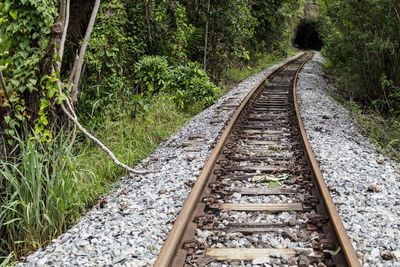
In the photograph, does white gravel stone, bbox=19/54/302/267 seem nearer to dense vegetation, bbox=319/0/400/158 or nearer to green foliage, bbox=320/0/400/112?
dense vegetation, bbox=319/0/400/158

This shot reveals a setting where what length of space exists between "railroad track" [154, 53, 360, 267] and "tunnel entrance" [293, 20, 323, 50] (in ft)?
153

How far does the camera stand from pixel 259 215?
4211 mm

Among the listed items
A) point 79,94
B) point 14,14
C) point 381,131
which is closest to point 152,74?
point 79,94

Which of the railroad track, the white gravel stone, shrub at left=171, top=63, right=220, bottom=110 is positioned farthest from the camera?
shrub at left=171, top=63, right=220, bottom=110

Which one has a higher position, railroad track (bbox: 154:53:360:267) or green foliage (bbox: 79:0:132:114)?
green foliage (bbox: 79:0:132:114)

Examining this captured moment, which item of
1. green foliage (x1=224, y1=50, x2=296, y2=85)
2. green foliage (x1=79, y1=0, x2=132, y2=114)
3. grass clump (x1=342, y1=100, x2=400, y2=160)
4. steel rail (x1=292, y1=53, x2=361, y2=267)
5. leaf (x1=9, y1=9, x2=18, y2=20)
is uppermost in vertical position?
leaf (x1=9, y1=9, x2=18, y2=20)

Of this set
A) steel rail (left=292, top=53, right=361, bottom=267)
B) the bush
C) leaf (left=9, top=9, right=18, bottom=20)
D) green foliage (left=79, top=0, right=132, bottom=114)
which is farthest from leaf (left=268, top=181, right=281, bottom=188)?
the bush

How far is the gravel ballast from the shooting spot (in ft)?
11.6

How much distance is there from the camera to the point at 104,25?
884 cm

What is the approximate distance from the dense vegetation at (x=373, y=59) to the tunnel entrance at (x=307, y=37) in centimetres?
3794

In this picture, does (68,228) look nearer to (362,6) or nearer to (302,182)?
(302,182)

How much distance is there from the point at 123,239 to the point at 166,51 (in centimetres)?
908

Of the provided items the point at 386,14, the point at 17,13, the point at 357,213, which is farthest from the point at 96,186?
the point at 386,14

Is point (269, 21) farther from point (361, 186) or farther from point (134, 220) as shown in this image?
point (134, 220)
